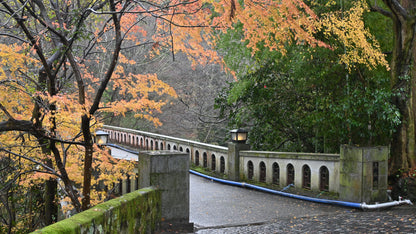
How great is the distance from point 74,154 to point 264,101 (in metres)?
6.81

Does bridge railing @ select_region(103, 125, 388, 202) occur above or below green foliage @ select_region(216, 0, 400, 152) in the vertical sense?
below

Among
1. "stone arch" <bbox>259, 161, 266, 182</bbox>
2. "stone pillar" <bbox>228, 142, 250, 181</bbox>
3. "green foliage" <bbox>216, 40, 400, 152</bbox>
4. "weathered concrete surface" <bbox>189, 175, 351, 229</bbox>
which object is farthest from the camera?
"stone pillar" <bbox>228, 142, 250, 181</bbox>

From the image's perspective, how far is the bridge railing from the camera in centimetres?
844

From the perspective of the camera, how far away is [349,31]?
32.4 ft

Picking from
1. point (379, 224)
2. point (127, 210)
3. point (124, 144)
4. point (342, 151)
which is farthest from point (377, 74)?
point (124, 144)

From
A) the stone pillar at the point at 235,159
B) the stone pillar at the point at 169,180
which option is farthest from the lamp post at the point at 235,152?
the stone pillar at the point at 169,180

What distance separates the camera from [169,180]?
628 cm

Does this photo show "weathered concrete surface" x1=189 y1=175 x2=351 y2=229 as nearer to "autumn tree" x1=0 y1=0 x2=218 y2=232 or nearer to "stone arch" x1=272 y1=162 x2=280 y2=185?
"stone arch" x1=272 y1=162 x2=280 y2=185

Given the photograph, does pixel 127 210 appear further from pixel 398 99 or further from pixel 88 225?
pixel 398 99

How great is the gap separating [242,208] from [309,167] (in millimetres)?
2092

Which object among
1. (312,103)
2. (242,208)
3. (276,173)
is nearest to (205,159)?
(276,173)

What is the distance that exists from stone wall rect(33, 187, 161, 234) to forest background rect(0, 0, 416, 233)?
218cm

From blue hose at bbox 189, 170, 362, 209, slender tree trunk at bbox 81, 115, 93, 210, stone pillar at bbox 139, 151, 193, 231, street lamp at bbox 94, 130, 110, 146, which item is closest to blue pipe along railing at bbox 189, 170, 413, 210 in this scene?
blue hose at bbox 189, 170, 362, 209

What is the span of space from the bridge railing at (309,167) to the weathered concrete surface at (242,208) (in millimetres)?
547
